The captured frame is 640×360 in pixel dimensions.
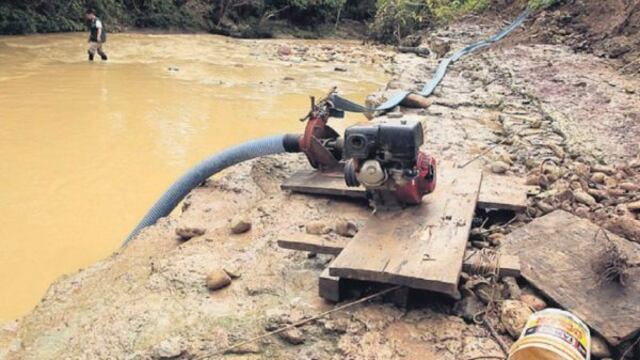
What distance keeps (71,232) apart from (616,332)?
370 centimetres

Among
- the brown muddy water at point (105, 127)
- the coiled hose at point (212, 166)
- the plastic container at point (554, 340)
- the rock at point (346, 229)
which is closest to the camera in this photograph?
the plastic container at point (554, 340)

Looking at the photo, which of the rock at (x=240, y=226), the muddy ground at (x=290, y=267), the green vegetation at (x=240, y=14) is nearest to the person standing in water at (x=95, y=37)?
the green vegetation at (x=240, y=14)

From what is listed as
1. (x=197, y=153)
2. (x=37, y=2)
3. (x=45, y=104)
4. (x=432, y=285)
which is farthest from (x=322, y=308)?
(x=37, y=2)

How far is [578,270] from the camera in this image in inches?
86.5

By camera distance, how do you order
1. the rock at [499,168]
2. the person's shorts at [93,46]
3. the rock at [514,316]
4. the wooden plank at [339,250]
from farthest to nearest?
the person's shorts at [93,46]
the rock at [499,168]
the wooden plank at [339,250]
the rock at [514,316]

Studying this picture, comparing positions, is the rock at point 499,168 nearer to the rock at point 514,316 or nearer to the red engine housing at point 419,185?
the red engine housing at point 419,185

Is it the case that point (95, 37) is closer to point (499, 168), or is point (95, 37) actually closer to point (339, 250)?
point (499, 168)

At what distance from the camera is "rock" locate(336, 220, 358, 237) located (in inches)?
104

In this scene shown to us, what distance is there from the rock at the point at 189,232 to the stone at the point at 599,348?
2047 mm

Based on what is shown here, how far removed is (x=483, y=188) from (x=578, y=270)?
0.92 metres

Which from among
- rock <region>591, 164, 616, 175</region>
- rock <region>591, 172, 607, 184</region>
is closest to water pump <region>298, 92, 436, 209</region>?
rock <region>591, 172, 607, 184</region>

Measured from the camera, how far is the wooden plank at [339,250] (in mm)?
2195

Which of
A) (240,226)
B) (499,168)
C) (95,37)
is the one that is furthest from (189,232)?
(95,37)

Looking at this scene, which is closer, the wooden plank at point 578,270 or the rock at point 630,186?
the wooden plank at point 578,270
